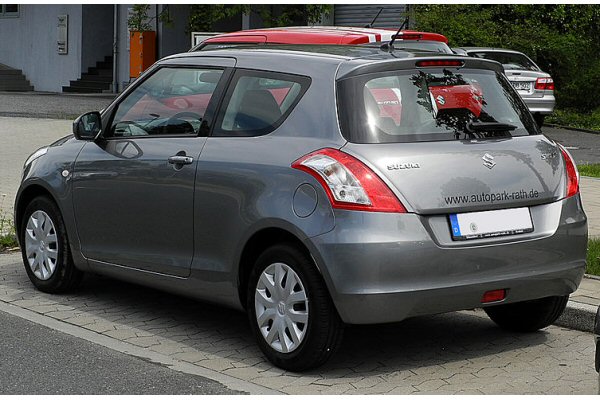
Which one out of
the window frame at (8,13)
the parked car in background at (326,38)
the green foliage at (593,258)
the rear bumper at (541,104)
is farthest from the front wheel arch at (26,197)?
the window frame at (8,13)

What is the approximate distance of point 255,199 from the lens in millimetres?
6137

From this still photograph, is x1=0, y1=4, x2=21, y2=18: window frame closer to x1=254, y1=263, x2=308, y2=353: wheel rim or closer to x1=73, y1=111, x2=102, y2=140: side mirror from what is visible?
x1=73, y1=111, x2=102, y2=140: side mirror

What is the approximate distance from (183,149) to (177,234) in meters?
0.48

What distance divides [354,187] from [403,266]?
1.47 feet

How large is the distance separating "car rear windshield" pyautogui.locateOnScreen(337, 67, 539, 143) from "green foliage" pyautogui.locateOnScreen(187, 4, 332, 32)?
73.0ft

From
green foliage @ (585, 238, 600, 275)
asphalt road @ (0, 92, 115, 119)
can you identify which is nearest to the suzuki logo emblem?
green foliage @ (585, 238, 600, 275)

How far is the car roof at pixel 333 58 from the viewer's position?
613 cm

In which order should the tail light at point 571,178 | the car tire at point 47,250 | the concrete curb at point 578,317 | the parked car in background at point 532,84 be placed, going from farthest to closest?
the parked car in background at point 532,84
the car tire at point 47,250
the concrete curb at point 578,317
the tail light at point 571,178

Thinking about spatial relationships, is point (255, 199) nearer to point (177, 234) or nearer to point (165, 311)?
point (177, 234)

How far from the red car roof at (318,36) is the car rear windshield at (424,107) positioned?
3.51 meters

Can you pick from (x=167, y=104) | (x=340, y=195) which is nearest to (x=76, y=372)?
(x=340, y=195)

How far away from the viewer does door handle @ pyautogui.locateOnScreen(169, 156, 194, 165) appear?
21.7 feet

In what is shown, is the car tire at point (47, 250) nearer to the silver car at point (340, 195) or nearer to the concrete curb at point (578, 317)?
the silver car at point (340, 195)

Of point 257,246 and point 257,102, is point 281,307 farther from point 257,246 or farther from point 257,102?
point 257,102
